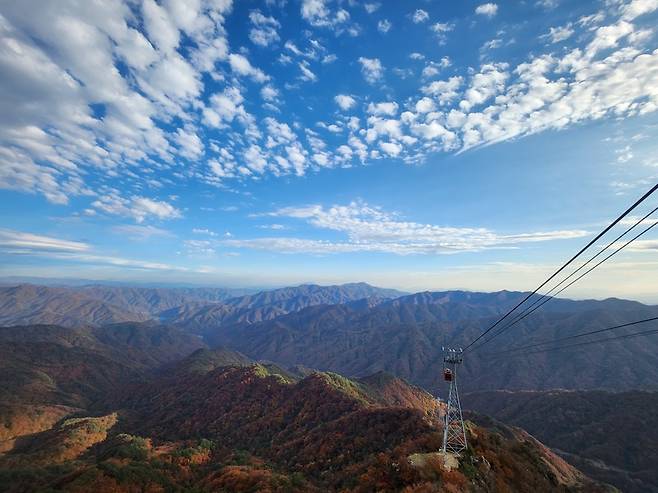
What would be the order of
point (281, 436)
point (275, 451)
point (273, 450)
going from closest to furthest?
1. point (275, 451)
2. point (273, 450)
3. point (281, 436)

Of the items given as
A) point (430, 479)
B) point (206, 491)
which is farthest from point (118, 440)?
point (430, 479)

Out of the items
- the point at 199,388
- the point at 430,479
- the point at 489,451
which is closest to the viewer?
the point at 430,479

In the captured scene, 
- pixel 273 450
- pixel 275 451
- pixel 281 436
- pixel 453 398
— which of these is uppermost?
pixel 453 398

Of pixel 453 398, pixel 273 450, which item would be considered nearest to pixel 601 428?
pixel 273 450

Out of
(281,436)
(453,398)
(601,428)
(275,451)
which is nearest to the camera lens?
(453,398)

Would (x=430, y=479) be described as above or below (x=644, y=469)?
above

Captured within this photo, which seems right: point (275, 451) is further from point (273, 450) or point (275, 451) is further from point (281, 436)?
point (281, 436)

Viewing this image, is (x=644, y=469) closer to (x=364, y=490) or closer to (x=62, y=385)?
(x=364, y=490)
